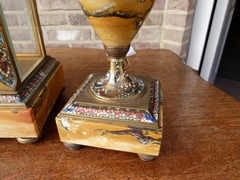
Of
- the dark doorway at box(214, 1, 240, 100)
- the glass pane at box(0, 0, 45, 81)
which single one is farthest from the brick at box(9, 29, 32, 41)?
the dark doorway at box(214, 1, 240, 100)

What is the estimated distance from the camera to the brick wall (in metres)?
0.90

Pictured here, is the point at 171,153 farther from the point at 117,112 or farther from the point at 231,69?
the point at 231,69

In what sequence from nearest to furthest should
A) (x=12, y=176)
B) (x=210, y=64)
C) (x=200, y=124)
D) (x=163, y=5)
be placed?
(x=12, y=176) → (x=200, y=124) → (x=163, y=5) → (x=210, y=64)

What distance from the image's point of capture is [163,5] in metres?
0.90

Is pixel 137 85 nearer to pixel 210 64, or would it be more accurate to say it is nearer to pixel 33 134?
pixel 33 134

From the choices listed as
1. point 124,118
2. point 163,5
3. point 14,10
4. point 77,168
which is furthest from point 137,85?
point 163,5

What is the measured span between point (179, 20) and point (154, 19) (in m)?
0.11

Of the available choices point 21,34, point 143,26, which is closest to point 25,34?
point 21,34

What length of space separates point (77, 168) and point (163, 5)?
0.76m

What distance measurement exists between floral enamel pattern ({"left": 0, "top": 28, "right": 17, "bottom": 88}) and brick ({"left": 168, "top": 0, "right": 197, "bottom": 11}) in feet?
2.33

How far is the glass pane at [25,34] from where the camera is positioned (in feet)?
1.46

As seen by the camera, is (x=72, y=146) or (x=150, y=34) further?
(x=150, y=34)

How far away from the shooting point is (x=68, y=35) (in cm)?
100

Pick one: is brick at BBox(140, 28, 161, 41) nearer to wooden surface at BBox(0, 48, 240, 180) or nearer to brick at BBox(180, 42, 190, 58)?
brick at BBox(180, 42, 190, 58)
